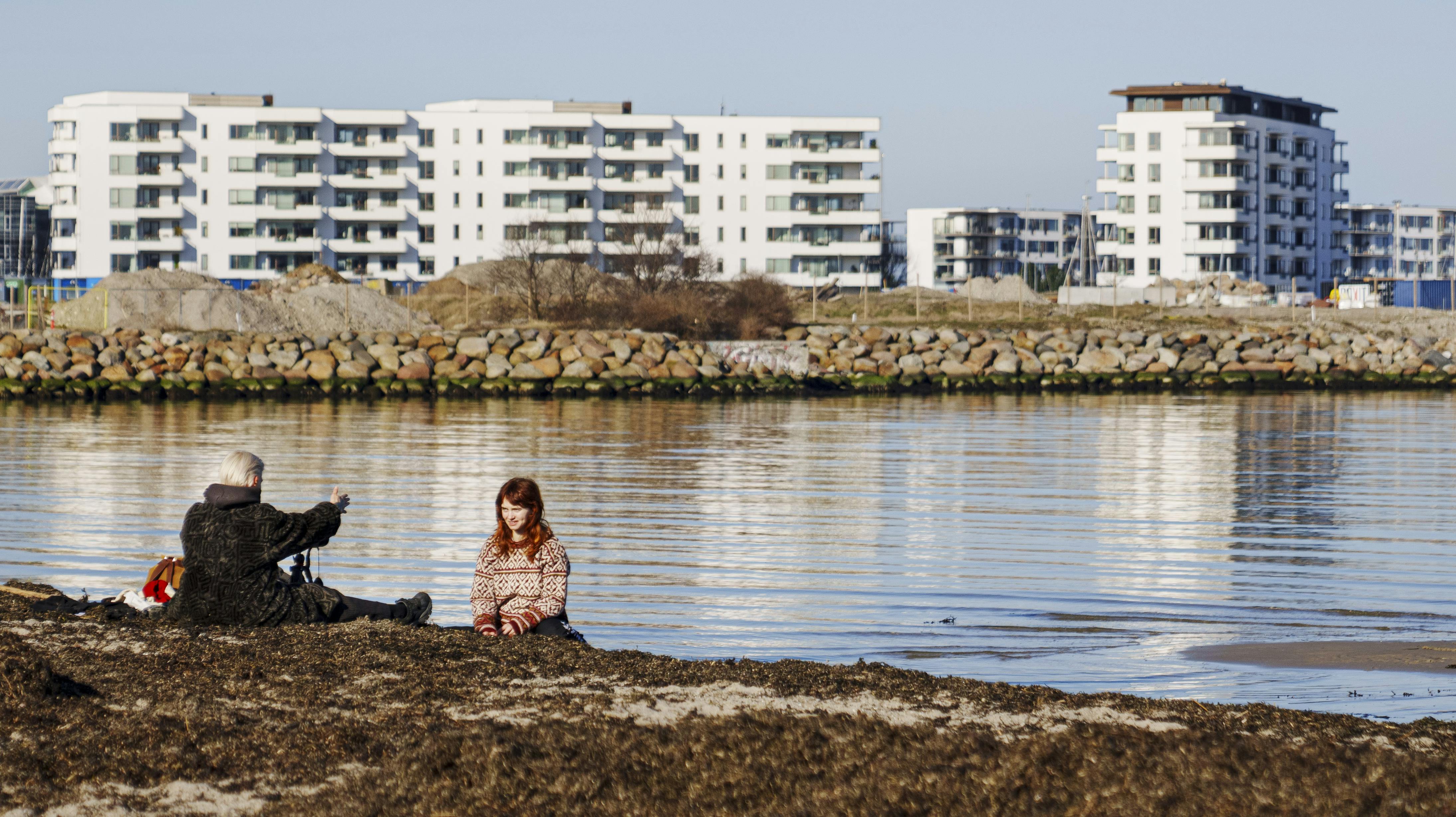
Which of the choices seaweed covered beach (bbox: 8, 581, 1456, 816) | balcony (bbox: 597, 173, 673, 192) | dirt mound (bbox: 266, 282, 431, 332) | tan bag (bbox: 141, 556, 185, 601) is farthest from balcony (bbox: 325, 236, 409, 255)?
seaweed covered beach (bbox: 8, 581, 1456, 816)

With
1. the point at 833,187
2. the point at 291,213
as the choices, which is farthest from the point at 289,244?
the point at 833,187

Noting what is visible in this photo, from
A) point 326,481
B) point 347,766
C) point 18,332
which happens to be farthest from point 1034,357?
point 347,766

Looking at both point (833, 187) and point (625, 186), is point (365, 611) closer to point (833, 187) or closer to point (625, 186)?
point (625, 186)

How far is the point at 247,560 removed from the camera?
30.2 ft

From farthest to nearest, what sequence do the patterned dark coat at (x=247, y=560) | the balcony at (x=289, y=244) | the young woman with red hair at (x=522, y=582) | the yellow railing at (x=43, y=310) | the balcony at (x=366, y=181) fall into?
the balcony at (x=366, y=181), the balcony at (x=289, y=244), the yellow railing at (x=43, y=310), the young woman with red hair at (x=522, y=582), the patterned dark coat at (x=247, y=560)

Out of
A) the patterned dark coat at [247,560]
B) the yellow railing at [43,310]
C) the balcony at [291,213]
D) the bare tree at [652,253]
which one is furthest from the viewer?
the balcony at [291,213]

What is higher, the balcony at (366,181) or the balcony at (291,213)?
the balcony at (366,181)

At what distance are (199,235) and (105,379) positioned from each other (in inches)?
2838

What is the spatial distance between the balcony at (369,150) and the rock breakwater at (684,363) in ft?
207

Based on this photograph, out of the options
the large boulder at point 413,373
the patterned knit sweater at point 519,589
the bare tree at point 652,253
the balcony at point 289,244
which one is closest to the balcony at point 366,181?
the balcony at point 289,244

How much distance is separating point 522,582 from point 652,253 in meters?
74.7

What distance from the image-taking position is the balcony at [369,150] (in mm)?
121125

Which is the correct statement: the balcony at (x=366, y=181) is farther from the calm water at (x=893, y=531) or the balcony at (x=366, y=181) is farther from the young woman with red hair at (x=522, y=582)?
the young woman with red hair at (x=522, y=582)

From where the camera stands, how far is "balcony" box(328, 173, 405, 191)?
12062cm
